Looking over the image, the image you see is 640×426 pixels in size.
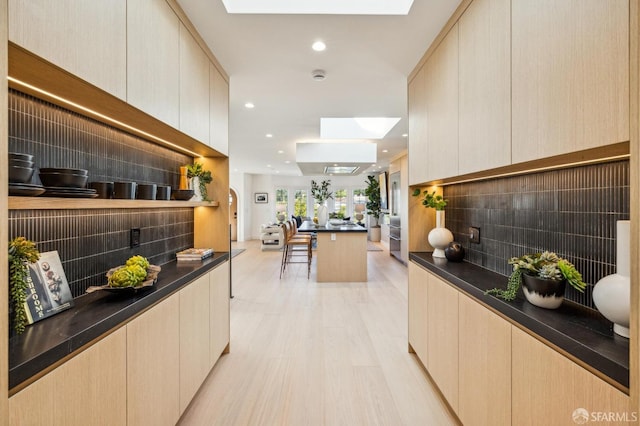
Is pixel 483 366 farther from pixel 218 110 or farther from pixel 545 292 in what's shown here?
pixel 218 110

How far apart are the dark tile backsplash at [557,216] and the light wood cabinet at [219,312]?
2024 millimetres

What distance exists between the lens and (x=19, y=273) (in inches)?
38.0

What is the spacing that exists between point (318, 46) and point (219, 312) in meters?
2.24

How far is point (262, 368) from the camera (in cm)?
247

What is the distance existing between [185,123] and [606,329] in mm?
2279

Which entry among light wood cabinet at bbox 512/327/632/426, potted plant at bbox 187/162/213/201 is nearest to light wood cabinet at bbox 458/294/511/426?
light wood cabinet at bbox 512/327/632/426

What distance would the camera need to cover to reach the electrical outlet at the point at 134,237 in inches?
74.4

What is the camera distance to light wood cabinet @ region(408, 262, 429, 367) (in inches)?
91.1

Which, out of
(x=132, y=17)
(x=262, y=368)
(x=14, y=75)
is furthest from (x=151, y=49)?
(x=262, y=368)

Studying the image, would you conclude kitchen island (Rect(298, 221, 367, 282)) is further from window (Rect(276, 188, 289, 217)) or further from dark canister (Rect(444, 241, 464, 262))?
window (Rect(276, 188, 289, 217))

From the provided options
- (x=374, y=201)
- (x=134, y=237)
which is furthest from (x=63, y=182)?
(x=374, y=201)

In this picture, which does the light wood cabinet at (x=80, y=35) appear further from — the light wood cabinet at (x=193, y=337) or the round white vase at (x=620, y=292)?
the round white vase at (x=620, y=292)

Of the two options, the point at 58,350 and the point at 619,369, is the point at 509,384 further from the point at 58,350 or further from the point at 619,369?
the point at 58,350

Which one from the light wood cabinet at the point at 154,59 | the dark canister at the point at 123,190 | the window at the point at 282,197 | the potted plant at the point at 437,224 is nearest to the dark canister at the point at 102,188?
the dark canister at the point at 123,190
